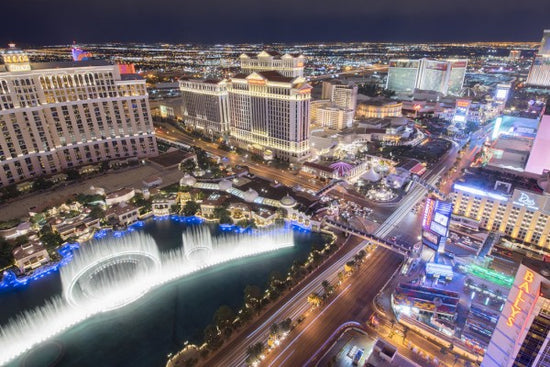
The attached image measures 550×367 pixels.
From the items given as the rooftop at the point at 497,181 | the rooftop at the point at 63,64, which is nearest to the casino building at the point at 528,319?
the rooftop at the point at 497,181

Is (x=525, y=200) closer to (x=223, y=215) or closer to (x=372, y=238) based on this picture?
(x=372, y=238)

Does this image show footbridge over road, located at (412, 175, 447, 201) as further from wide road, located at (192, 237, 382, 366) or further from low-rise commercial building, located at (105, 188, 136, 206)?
low-rise commercial building, located at (105, 188, 136, 206)

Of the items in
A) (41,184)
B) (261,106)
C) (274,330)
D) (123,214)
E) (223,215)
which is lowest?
(274,330)

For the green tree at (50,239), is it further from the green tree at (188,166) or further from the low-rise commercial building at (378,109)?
the low-rise commercial building at (378,109)

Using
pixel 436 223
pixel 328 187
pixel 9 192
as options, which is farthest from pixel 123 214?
pixel 436 223

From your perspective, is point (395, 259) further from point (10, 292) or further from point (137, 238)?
point (10, 292)
